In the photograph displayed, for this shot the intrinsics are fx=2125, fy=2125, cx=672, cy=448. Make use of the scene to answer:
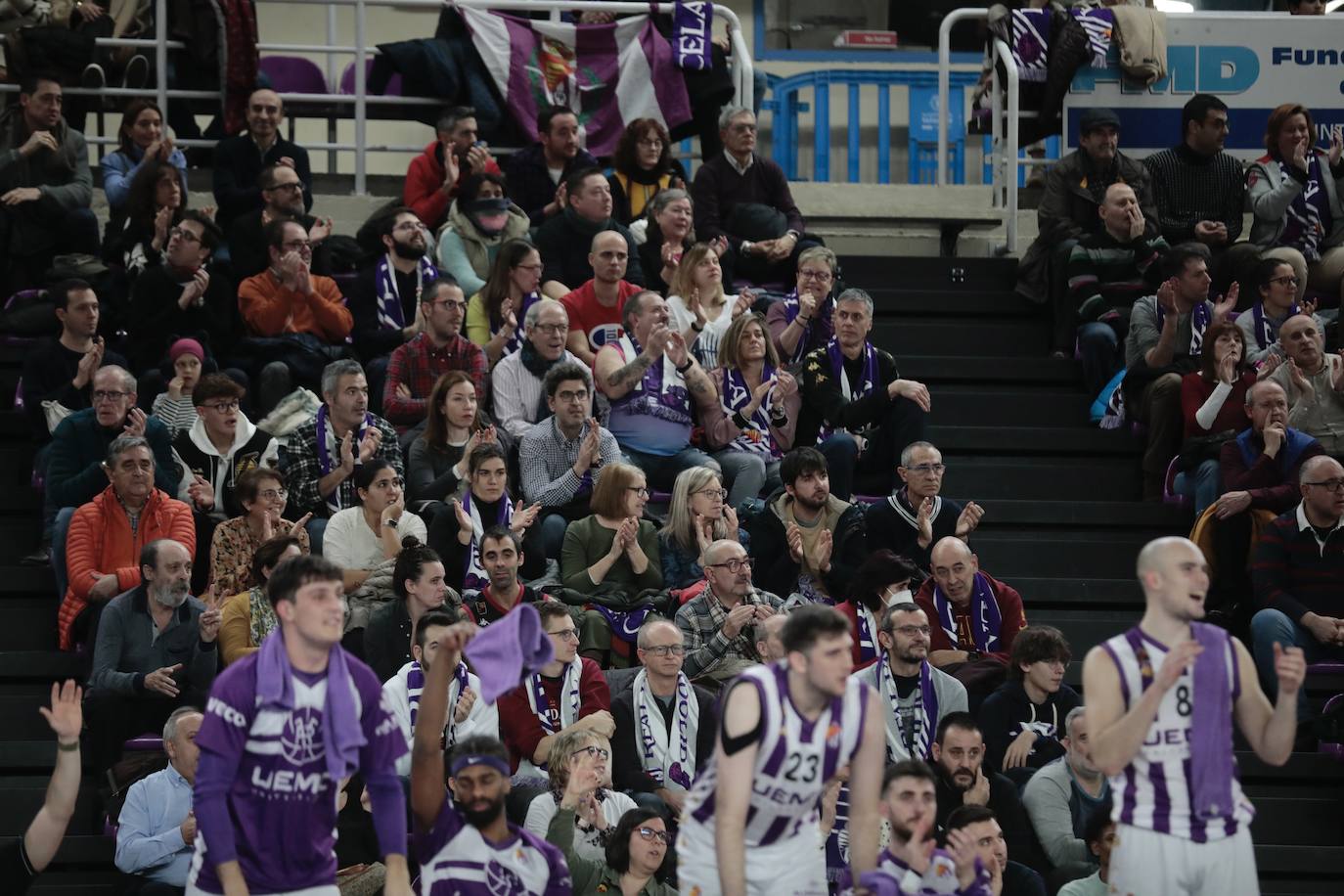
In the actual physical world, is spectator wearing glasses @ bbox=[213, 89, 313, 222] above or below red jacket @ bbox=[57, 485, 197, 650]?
above

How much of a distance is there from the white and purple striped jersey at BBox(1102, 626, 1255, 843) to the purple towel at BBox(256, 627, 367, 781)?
2450mm

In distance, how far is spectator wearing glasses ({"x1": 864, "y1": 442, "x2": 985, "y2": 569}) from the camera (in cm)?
1034

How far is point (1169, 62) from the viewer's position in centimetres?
1449

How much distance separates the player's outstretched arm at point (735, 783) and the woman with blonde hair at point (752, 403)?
4.52m

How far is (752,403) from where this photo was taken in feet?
36.8

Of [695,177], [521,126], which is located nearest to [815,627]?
[695,177]

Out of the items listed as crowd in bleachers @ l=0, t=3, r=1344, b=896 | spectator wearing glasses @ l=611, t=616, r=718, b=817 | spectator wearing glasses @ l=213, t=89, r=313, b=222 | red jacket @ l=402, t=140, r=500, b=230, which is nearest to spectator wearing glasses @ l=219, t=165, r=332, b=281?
crowd in bleachers @ l=0, t=3, r=1344, b=896

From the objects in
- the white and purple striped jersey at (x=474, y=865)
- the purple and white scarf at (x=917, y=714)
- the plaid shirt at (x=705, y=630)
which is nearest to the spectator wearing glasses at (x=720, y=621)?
the plaid shirt at (x=705, y=630)

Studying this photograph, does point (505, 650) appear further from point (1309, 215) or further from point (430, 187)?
point (1309, 215)

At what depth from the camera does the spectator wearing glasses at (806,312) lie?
38.2 feet

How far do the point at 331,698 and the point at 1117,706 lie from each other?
8.27 ft

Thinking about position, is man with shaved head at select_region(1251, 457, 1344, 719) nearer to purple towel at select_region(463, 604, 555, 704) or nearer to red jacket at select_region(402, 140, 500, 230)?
purple towel at select_region(463, 604, 555, 704)

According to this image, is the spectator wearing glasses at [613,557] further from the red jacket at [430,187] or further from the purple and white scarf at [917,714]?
the red jacket at [430,187]

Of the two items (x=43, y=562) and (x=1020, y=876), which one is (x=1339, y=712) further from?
(x=43, y=562)
